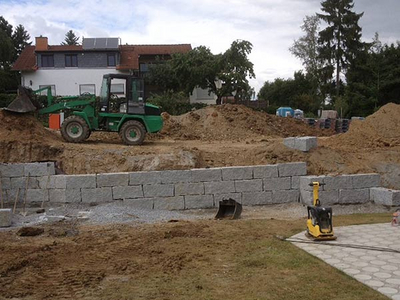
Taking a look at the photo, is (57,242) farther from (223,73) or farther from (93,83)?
(93,83)

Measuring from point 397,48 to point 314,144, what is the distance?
2964cm

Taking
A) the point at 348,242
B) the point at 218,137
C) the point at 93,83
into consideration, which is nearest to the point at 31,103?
the point at 218,137

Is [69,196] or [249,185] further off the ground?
[249,185]

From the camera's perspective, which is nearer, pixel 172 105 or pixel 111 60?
pixel 172 105

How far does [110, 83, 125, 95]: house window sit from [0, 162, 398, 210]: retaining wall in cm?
405

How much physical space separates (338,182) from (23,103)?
892 centimetres

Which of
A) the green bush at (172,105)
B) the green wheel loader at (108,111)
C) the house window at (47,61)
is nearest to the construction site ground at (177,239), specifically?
the green wheel loader at (108,111)

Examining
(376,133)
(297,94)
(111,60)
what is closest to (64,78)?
(111,60)

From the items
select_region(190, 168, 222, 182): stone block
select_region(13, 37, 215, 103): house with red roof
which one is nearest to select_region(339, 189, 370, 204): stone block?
select_region(190, 168, 222, 182): stone block

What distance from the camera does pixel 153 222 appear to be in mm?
9086

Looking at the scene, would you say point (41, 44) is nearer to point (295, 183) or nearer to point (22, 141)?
point (22, 141)

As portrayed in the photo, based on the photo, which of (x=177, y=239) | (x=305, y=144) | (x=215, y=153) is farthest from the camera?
(x=215, y=153)

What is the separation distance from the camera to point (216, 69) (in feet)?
106

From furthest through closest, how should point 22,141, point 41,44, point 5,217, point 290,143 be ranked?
1. point 41,44
2. point 22,141
3. point 290,143
4. point 5,217
